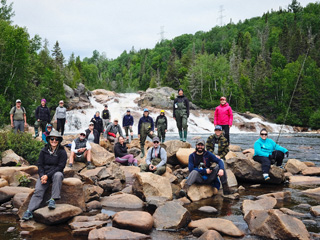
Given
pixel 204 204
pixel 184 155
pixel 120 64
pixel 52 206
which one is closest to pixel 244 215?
pixel 204 204

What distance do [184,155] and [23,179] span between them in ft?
19.4

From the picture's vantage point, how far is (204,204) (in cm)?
738

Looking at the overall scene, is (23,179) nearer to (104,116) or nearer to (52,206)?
(52,206)

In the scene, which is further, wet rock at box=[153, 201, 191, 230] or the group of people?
the group of people

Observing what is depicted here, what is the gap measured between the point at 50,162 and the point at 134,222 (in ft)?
8.27

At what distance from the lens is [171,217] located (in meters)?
5.88

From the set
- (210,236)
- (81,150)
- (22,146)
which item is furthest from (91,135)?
(210,236)

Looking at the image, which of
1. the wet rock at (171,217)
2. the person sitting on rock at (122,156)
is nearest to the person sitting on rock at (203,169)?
the wet rock at (171,217)

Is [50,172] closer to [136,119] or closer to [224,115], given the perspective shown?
[224,115]

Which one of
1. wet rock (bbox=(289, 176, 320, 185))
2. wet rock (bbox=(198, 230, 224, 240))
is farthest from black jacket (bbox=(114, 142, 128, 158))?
wet rock (bbox=(198, 230, 224, 240))

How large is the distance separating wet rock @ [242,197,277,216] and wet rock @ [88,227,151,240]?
260 cm

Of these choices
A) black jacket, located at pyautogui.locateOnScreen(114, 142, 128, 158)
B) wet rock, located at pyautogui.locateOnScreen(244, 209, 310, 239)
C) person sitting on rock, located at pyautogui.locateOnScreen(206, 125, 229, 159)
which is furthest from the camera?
black jacket, located at pyautogui.locateOnScreen(114, 142, 128, 158)

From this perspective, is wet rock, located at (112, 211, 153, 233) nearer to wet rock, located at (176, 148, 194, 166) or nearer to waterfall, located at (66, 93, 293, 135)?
wet rock, located at (176, 148, 194, 166)

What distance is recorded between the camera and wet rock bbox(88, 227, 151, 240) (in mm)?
4984
